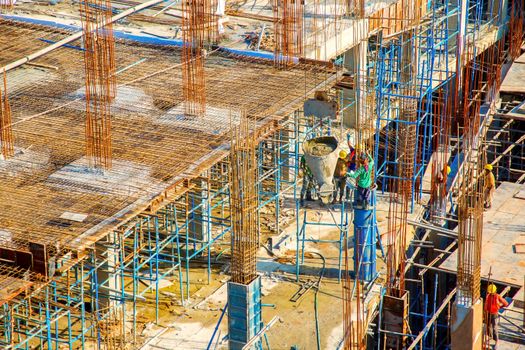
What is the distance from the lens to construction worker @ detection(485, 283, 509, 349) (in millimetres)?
27094

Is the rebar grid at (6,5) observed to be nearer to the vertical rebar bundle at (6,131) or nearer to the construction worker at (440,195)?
the vertical rebar bundle at (6,131)

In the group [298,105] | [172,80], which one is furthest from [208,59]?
[298,105]

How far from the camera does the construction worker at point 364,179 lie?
28.5m

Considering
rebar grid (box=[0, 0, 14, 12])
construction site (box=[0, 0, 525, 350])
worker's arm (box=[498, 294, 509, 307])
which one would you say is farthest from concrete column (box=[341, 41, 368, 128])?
rebar grid (box=[0, 0, 14, 12])

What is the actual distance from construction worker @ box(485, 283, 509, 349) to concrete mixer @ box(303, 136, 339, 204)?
543 centimetres

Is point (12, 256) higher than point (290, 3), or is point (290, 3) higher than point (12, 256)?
point (290, 3)

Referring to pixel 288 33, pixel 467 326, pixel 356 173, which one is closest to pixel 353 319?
pixel 356 173

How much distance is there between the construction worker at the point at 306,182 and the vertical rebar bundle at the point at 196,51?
294 centimetres

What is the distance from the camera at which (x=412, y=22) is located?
34906 millimetres

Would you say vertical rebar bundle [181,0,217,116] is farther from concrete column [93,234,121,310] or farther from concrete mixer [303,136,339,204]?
concrete column [93,234,121,310]

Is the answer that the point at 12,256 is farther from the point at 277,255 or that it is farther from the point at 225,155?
the point at 277,255

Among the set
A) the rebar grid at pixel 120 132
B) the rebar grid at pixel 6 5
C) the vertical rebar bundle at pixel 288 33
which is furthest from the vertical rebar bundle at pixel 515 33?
the rebar grid at pixel 6 5

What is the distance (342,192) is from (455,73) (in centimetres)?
758

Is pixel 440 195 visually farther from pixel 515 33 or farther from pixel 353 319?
pixel 515 33
